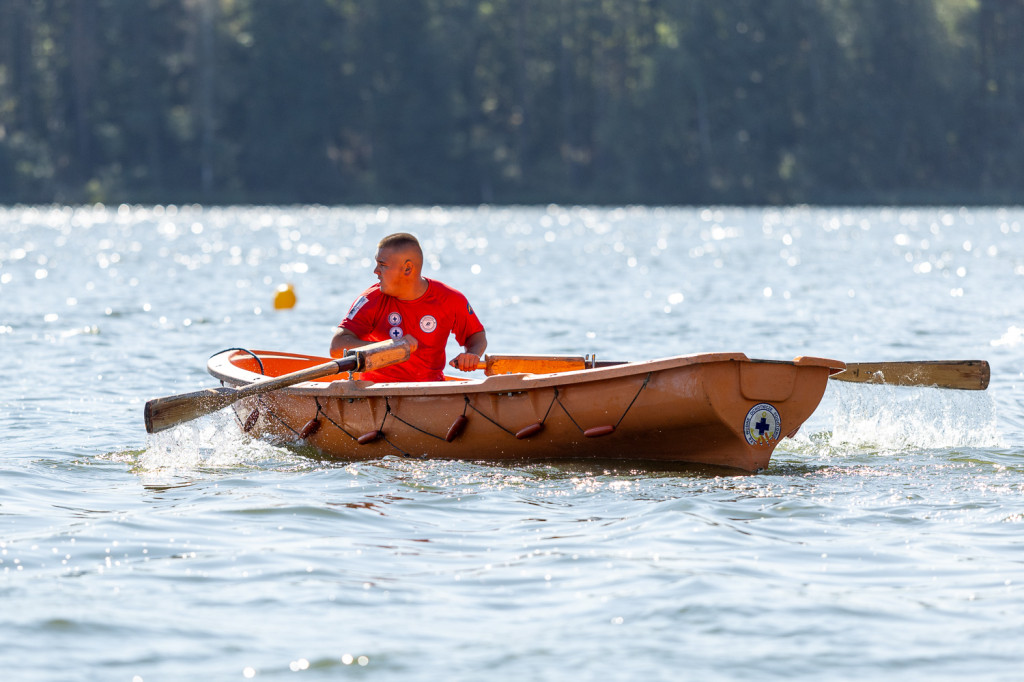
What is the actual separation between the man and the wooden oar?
32cm

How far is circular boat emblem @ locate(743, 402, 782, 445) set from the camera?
321 inches

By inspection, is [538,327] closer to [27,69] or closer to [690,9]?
[690,9]

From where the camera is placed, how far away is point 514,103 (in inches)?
2867

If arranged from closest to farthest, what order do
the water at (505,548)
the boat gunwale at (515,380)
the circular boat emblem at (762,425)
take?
the water at (505,548), the boat gunwale at (515,380), the circular boat emblem at (762,425)

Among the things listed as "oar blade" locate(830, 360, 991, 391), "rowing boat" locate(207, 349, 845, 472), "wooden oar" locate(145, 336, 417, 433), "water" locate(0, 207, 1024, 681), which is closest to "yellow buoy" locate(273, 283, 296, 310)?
"water" locate(0, 207, 1024, 681)

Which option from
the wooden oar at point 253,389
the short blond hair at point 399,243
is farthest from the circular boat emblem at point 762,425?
the short blond hair at point 399,243

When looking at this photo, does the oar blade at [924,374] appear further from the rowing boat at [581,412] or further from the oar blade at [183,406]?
the oar blade at [183,406]

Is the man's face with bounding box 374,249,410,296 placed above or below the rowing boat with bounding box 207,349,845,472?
above

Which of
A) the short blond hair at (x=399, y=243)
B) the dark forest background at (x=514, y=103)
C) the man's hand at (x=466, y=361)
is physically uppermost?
the dark forest background at (x=514, y=103)

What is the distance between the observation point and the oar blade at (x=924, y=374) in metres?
9.22

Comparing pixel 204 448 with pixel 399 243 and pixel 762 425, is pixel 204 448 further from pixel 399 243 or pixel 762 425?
pixel 762 425

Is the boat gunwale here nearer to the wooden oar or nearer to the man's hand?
the wooden oar

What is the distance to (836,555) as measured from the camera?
6.54m

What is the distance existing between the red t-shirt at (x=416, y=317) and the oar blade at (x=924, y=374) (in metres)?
2.38
